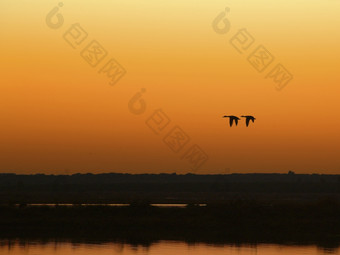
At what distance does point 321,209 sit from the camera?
2657 inches

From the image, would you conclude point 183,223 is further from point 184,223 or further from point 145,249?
point 145,249

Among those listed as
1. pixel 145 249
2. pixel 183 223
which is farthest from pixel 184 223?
pixel 145 249

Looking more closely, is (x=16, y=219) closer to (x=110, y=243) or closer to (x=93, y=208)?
(x=93, y=208)

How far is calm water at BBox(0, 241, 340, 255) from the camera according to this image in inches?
1916

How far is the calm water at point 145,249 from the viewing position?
160ft

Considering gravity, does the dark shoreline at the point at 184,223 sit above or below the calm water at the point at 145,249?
above

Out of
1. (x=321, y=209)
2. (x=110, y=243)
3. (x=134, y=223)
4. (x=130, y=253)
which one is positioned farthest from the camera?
(x=321, y=209)

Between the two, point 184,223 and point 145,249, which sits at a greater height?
point 184,223

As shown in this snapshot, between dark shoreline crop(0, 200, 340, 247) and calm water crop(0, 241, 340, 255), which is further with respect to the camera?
dark shoreline crop(0, 200, 340, 247)

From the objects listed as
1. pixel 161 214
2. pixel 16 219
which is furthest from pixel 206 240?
pixel 16 219

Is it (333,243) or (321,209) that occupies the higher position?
(321,209)

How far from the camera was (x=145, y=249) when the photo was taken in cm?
5038

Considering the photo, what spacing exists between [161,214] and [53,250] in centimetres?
1802

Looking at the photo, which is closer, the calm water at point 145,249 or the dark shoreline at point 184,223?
the calm water at point 145,249
